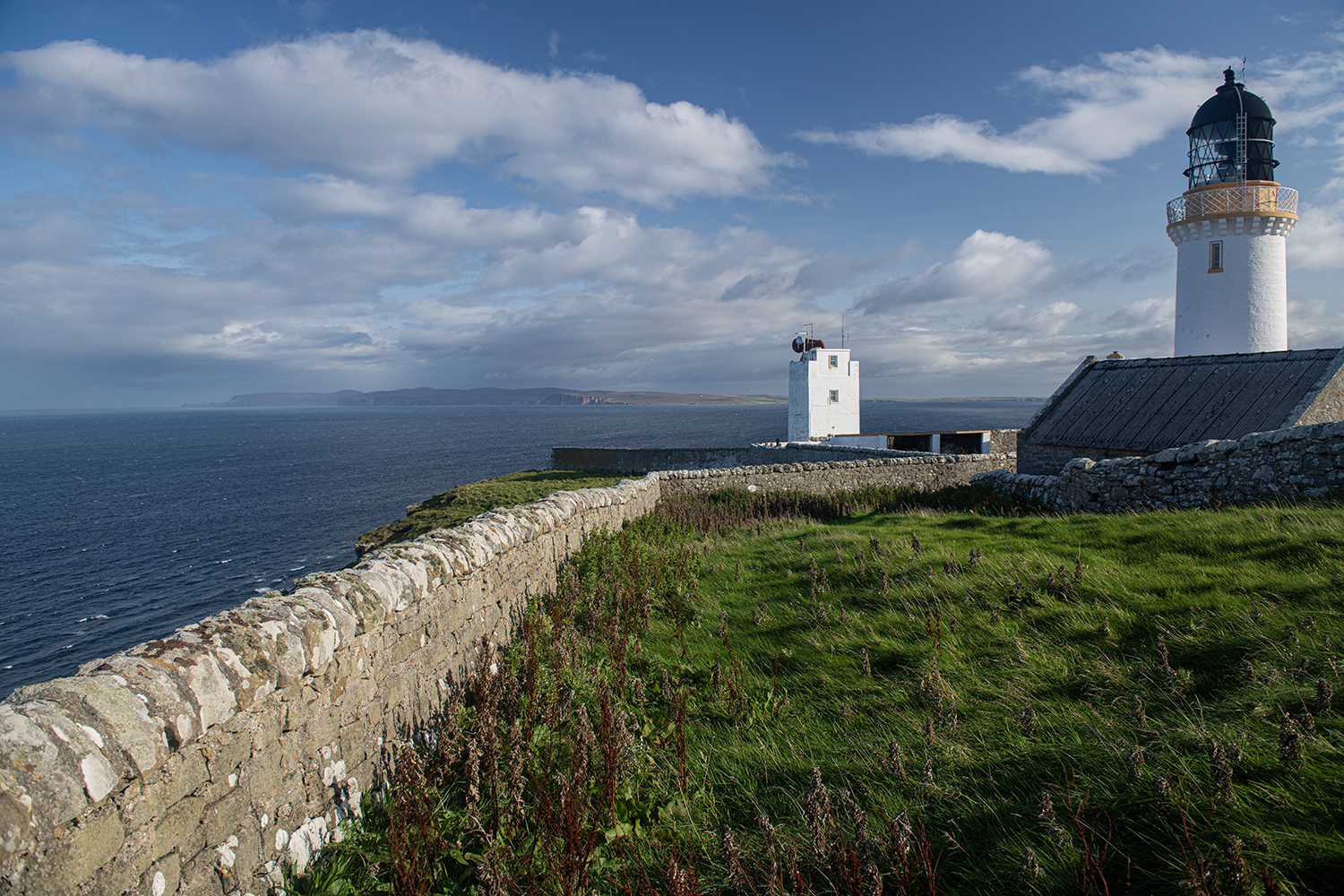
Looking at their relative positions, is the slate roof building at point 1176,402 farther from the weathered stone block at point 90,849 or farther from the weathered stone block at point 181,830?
the weathered stone block at point 90,849

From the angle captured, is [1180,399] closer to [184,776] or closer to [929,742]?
[929,742]

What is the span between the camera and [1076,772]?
3.19m

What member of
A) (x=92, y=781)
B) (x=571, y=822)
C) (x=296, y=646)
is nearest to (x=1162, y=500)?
(x=571, y=822)

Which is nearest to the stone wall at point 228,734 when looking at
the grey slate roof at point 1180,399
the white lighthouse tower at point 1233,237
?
the grey slate roof at point 1180,399

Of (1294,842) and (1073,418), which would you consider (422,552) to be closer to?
(1294,842)

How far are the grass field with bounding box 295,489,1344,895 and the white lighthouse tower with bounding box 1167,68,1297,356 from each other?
20711 millimetres

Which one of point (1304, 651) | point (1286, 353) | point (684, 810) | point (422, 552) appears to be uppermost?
point (1286, 353)

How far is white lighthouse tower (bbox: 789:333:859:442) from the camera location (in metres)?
44.5

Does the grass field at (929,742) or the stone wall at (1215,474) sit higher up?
the stone wall at (1215,474)

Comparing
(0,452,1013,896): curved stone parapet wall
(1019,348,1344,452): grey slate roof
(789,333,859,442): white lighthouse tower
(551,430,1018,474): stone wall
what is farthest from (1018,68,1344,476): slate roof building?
(789,333,859,442): white lighthouse tower

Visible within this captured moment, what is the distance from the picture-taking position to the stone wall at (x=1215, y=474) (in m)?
9.24

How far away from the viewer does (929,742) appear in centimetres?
387

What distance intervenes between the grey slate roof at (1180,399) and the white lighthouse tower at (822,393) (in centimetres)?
2363

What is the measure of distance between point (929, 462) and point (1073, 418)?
4.43 metres
